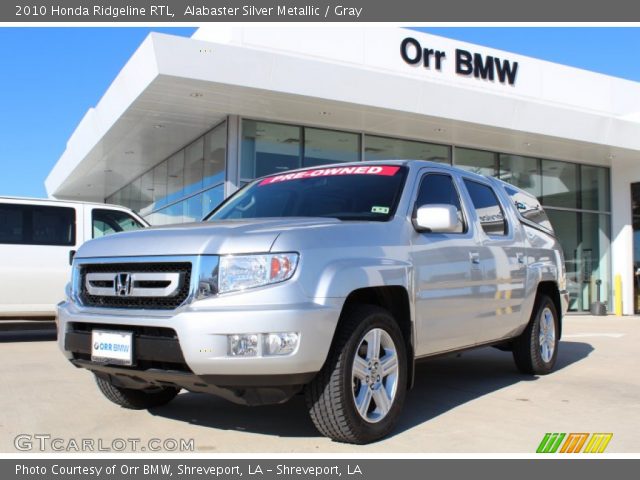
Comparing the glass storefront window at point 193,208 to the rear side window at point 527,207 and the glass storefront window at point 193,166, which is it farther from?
the rear side window at point 527,207

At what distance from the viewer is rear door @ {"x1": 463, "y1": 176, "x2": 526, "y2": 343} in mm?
5352

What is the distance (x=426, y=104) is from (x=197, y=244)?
35.2 feet

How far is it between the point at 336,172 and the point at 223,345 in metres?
2.06

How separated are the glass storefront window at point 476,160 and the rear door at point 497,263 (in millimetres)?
11071

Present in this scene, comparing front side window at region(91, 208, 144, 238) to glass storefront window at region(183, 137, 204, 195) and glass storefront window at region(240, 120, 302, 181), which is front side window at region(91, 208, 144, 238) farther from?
glass storefront window at region(183, 137, 204, 195)

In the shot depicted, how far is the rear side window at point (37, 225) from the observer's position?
9305mm

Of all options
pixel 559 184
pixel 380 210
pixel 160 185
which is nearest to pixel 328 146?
pixel 160 185

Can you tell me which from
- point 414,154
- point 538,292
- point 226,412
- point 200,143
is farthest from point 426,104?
point 226,412

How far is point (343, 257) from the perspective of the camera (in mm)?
3787

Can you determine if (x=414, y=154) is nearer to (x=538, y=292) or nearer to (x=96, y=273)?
(x=538, y=292)

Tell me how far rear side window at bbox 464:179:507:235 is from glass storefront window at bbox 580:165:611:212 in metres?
14.6

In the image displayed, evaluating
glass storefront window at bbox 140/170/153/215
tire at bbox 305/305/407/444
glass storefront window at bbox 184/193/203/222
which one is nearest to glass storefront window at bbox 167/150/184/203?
glass storefront window at bbox 184/193/203/222

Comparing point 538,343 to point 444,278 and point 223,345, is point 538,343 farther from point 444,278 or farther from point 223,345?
point 223,345
